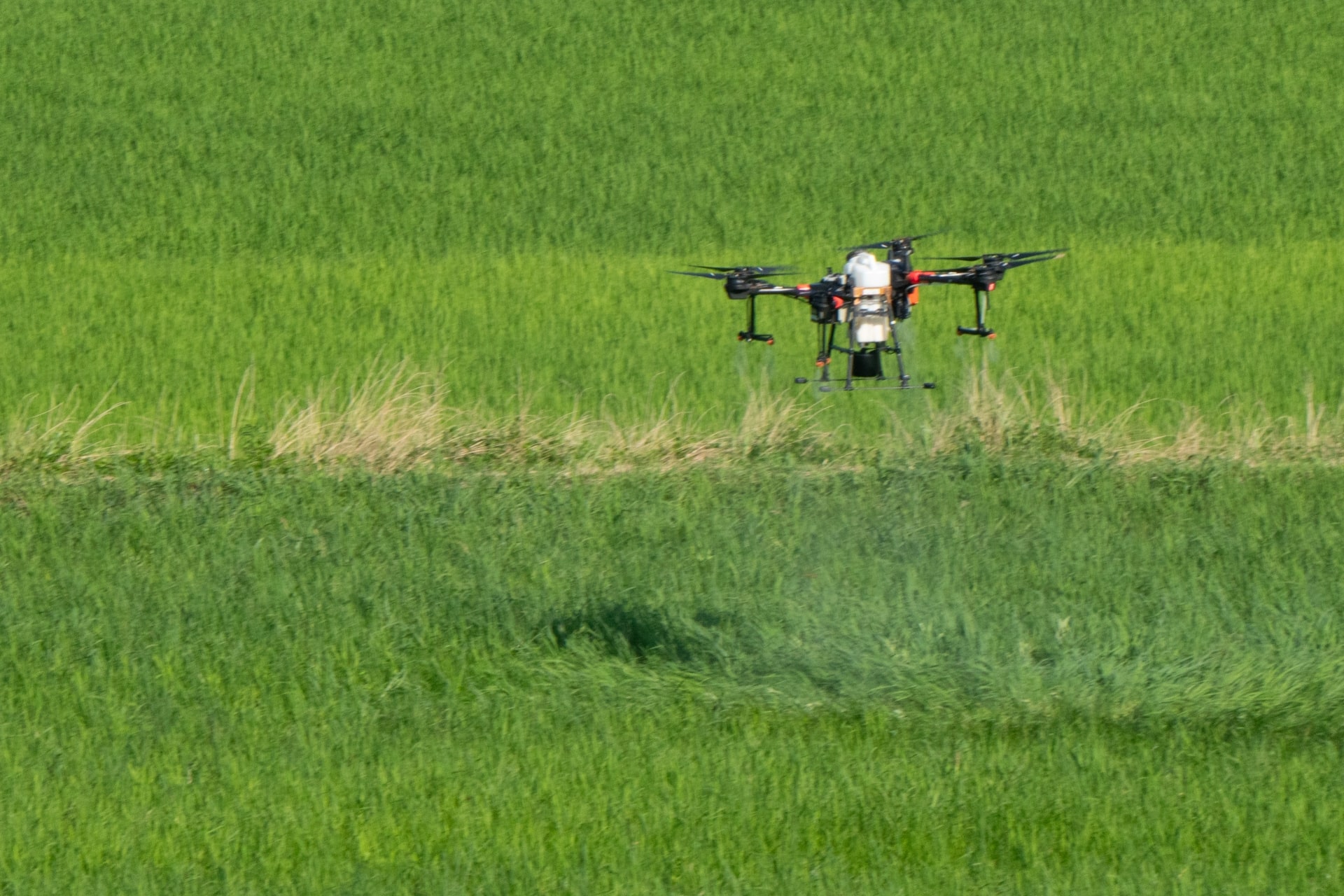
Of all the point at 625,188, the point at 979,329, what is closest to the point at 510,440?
the point at 979,329

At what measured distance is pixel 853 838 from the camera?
5863 millimetres

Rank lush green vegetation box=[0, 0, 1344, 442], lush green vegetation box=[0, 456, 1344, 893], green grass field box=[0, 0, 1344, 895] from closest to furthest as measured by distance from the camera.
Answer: lush green vegetation box=[0, 456, 1344, 893] < green grass field box=[0, 0, 1344, 895] < lush green vegetation box=[0, 0, 1344, 442]

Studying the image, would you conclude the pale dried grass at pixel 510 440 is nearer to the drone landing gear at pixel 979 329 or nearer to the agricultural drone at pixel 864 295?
the drone landing gear at pixel 979 329

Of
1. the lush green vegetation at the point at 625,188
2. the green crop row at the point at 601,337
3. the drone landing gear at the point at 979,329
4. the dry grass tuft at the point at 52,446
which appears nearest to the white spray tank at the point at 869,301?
the drone landing gear at the point at 979,329

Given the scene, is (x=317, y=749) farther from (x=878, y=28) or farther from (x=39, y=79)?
(x=878, y=28)

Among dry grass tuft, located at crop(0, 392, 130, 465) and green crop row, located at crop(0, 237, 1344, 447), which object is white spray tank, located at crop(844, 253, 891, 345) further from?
dry grass tuft, located at crop(0, 392, 130, 465)

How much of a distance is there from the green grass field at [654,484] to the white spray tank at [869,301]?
5.59 feet

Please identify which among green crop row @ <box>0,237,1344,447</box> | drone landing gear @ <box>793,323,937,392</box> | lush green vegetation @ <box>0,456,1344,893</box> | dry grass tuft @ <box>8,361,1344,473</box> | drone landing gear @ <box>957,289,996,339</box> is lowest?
lush green vegetation @ <box>0,456,1344,893</box>

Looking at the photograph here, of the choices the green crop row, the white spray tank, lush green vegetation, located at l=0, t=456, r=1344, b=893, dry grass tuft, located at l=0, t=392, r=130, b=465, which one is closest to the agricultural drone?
the white spray tank

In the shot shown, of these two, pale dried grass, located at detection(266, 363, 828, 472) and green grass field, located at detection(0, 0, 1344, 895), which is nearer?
green grass field, located at detection(0, 0, 1344, 895)

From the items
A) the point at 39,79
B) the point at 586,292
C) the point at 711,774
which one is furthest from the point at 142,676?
the point at 39,79

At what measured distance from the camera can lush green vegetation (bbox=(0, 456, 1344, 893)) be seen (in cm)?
578

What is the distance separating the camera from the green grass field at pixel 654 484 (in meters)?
6.09

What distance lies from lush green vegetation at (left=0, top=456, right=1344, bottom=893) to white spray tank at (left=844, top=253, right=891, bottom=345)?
5.57 ft
